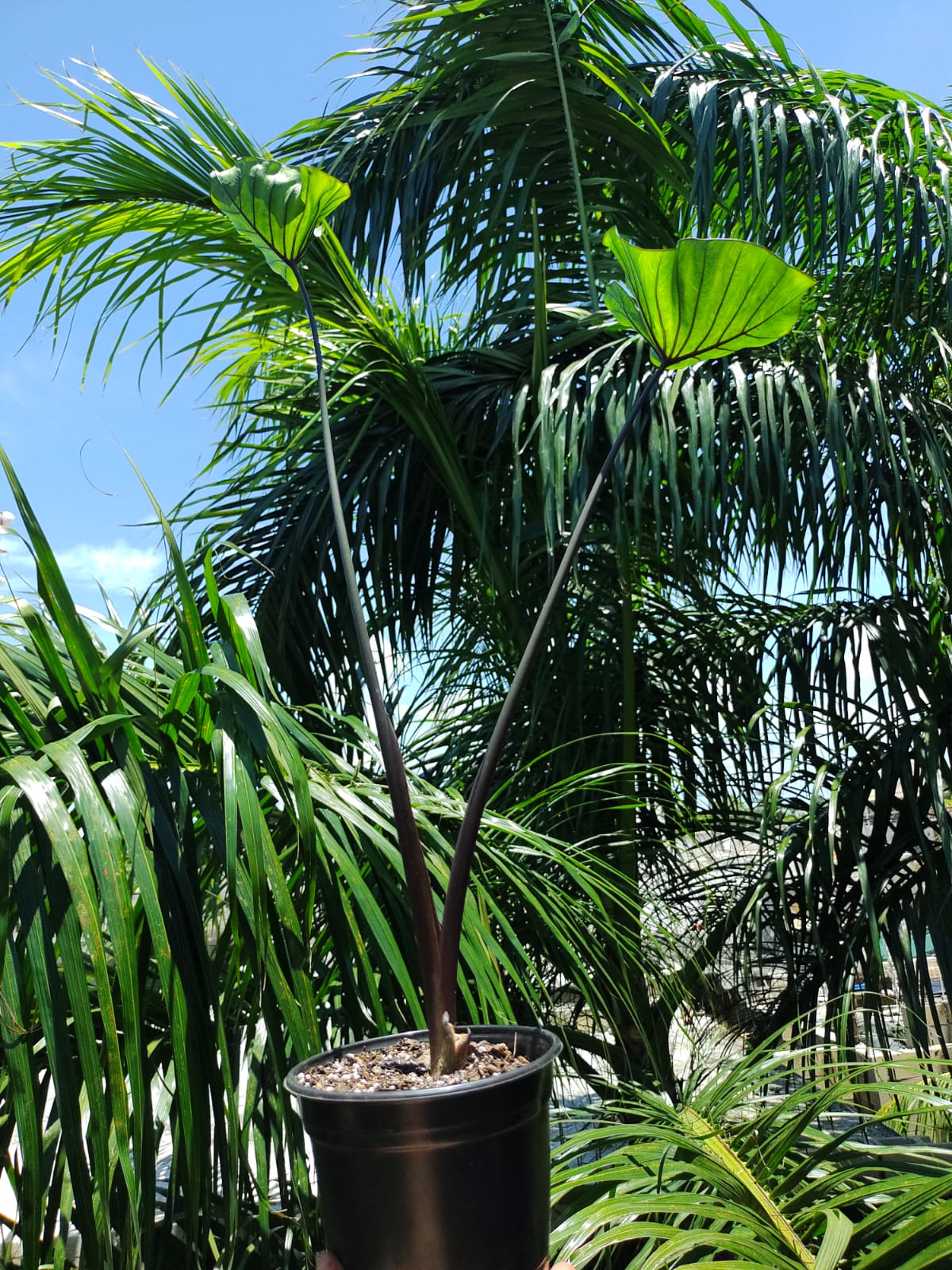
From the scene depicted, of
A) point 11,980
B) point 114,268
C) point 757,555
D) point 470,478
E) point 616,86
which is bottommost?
point 11,980

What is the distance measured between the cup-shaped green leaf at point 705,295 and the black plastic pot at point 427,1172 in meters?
0.38

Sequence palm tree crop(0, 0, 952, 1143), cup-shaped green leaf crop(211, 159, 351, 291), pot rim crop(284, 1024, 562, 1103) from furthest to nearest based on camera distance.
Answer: palm tree crop(0, 0, 952, 1143)
cup-shaped green leaf crop(211, 159, 351, 291)
pot rim crop(284, 1024, 562, 1103)

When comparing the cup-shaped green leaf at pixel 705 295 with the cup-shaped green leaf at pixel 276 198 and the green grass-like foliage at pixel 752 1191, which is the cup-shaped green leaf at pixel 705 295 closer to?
the cup-shaped green leaf at pixel 276 198

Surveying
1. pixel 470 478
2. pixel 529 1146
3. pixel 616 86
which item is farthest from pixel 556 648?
pixel 529 1146

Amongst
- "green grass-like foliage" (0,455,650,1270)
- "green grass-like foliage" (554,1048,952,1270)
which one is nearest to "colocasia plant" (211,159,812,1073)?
"green grass-like foliage" (0,455,650,1270)

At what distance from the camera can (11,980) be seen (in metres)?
0.48

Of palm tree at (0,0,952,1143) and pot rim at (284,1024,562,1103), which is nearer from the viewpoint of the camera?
pot rim at (284,1024,562,1103)

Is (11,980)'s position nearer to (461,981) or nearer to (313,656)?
(461,981)

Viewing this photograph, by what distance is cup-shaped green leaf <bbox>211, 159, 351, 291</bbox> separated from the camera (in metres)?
0.56

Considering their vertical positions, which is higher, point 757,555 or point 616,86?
point 616,86

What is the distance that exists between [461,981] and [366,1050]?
0.18 metres

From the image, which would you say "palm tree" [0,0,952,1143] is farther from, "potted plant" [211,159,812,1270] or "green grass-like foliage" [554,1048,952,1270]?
"potted plant" [211,159,812,1270]

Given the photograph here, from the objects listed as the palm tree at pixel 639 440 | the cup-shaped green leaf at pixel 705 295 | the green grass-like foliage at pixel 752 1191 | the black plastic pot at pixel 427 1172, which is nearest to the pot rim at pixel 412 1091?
the black plastic pot at pixel 427 1172

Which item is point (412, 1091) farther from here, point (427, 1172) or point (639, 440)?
point (639, 440)
